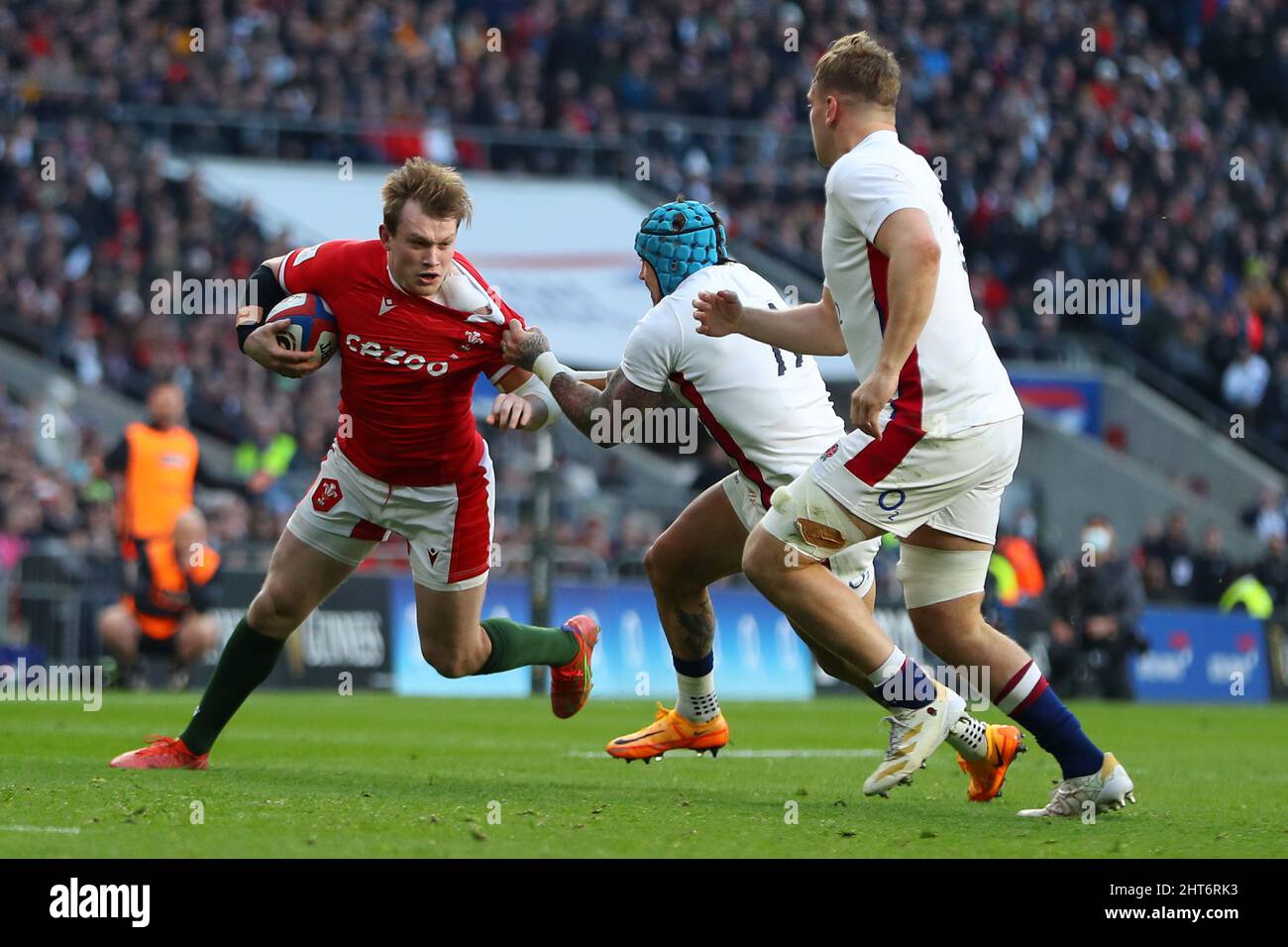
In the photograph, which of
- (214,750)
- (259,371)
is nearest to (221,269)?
(259,371)

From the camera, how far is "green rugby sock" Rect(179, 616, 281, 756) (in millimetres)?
8031

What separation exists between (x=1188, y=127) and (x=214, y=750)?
24.7 meters

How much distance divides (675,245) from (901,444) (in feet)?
5.27

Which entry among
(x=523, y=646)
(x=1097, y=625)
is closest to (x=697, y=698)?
(x=523, y=646)

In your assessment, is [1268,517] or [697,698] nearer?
[697,698]

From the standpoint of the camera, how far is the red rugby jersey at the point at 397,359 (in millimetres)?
7695

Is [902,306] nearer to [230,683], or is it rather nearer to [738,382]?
[738,382]

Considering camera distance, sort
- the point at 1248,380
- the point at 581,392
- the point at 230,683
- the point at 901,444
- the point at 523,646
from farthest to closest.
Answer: the point at 1248,380 < the point at 523,646 < the point at 230,683 < the point at 581,392 < the point at 901,444

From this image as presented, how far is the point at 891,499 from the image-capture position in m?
6.57

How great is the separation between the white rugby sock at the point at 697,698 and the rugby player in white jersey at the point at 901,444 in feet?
5.10

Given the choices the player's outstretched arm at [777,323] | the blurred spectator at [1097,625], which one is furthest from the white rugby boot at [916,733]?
the blurred spectator at [1097,625]

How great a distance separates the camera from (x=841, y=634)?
6.89 meters

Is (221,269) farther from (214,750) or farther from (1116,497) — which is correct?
(214,750)
